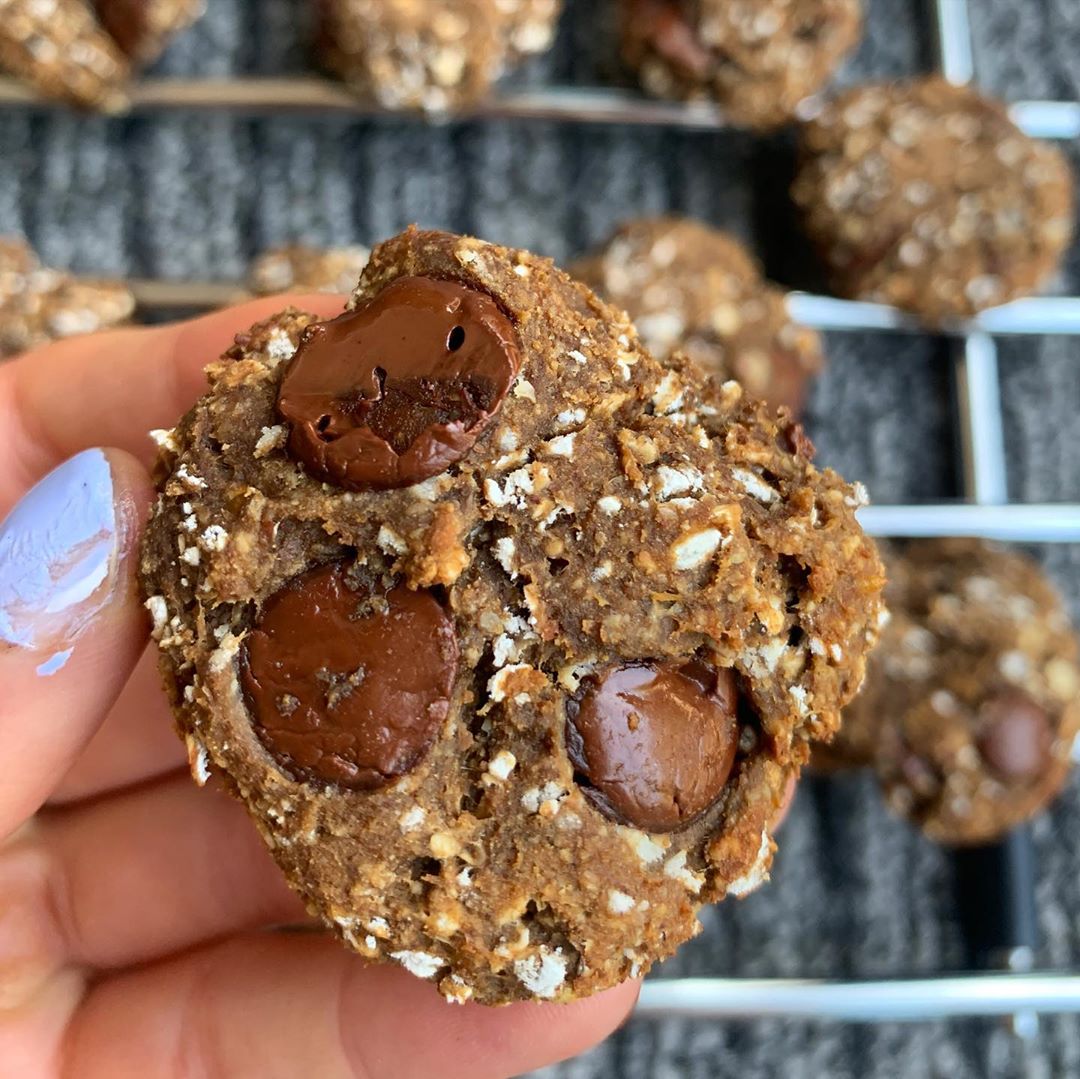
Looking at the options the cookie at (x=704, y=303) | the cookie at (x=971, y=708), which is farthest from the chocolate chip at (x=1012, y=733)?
the cookie at (x=704, y=303)

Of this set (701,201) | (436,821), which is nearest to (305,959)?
(436,821)

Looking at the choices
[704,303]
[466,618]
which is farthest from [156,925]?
[704,303]

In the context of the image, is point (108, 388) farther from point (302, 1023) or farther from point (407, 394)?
point (302, 1023)

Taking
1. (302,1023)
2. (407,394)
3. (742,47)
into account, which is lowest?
(302,1023)

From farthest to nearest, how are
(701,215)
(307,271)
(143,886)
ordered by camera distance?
1. (701,215)
2. (307,271)
3. (143,886)

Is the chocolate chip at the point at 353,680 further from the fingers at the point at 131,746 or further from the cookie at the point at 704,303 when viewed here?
the cookie at the point at 704,303

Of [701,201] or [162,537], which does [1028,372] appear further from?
[162,537]
